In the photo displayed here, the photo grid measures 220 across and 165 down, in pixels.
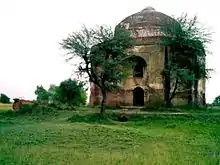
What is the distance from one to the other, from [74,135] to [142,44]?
50.0ft

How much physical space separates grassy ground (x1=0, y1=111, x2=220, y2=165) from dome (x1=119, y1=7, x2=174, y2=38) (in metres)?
9.74

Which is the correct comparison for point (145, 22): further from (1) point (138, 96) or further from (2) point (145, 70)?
(1) point (138, 96)

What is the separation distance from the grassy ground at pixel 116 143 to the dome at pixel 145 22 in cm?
974

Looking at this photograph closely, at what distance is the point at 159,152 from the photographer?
1383 centimetres

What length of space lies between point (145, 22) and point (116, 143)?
56.1ft

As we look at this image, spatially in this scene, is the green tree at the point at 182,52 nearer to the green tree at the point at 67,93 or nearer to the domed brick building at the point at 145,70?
the domed brick building at the point at 145,70

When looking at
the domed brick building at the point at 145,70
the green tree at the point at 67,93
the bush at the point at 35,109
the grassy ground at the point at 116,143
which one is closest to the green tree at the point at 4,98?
the green tree at the point at 67,93

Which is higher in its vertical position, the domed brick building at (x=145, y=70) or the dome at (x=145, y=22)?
the dome at (x=145, y=22)

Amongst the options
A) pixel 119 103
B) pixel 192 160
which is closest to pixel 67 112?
pixel 119 103

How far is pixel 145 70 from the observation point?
31.1 metres

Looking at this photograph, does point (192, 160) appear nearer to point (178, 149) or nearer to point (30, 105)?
point (178, 149)

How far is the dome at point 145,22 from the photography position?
31.0m

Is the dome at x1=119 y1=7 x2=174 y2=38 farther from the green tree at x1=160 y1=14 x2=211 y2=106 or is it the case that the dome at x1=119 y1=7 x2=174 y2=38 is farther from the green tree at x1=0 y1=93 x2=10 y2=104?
the green tree at x1=0 y1=93 x2=10 y2=104

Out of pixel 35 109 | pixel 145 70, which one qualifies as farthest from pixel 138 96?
pixel 35 109
